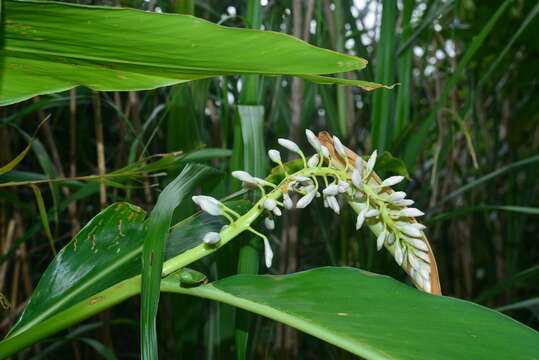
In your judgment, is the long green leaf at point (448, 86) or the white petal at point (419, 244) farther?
the long green leaf at point (448, 86)

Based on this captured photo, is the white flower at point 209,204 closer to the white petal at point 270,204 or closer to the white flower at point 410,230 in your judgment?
the white petal at point 270,204

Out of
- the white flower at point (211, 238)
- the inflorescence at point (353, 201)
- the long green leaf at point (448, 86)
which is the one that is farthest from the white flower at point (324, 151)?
the long green leaf at point (448, 86)

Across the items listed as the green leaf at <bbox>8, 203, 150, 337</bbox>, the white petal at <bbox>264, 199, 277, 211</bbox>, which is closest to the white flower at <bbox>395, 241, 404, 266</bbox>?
the white petal at <bbox>264, 199, 277, 211</bbox>

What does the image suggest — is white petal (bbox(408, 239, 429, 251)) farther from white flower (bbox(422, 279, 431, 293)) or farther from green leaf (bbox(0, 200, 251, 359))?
green leaf (bbox(0, 200, 251, 359))

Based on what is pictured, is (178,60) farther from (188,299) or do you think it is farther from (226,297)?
(188,299)

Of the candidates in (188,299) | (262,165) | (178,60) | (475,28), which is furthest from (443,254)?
(178,60)
